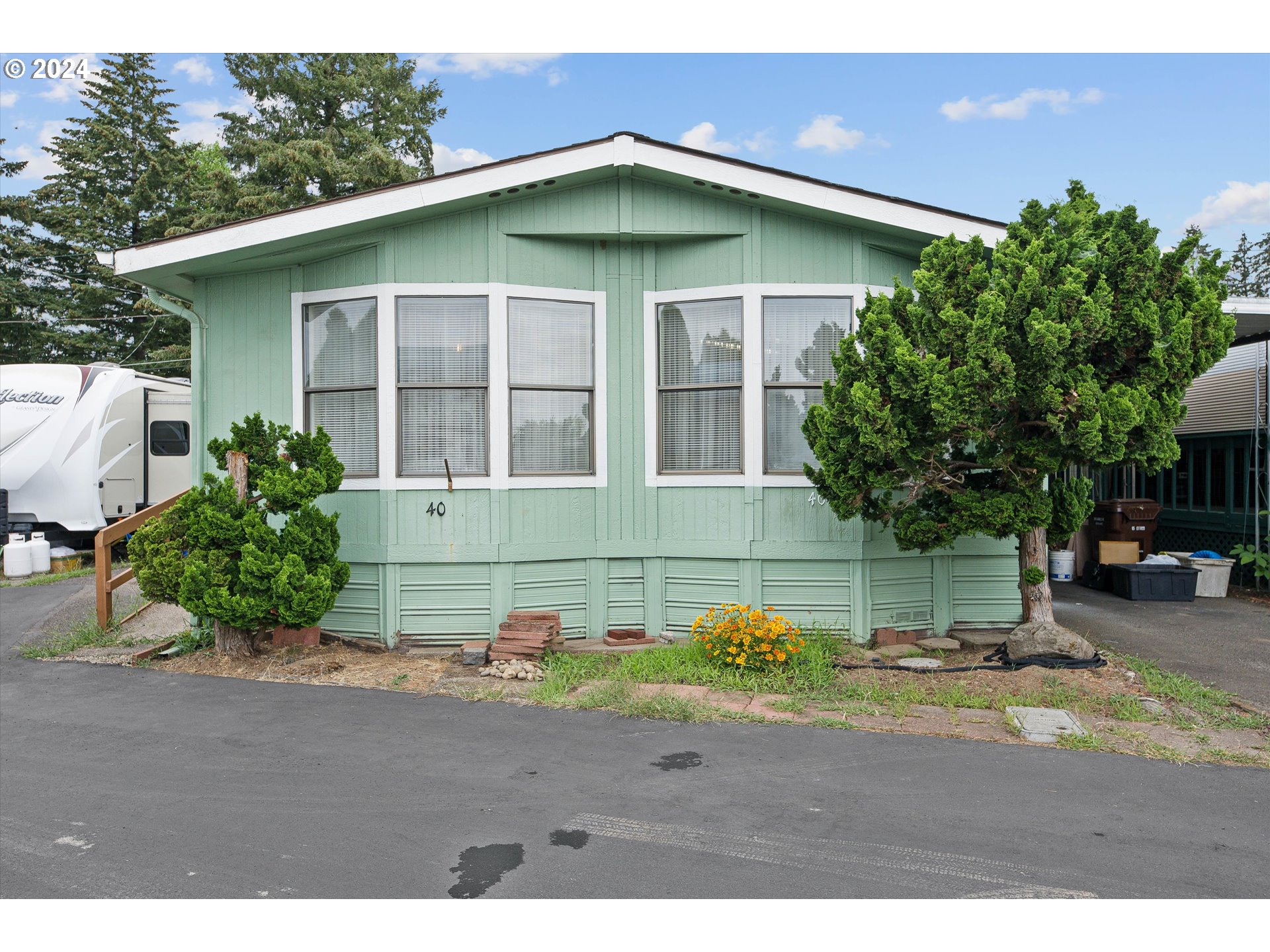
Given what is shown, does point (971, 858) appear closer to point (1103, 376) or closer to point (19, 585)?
point (1103, 376)

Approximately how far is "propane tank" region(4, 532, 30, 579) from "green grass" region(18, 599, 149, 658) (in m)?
5.05

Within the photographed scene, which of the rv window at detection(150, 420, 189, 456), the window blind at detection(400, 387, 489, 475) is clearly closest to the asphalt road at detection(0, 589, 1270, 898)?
the window blind at detection(400, 387, 489, 475)

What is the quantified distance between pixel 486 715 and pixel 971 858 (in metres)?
3.19

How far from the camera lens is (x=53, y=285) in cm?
2519

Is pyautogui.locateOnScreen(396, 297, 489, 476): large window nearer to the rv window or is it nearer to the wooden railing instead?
the wooden railing

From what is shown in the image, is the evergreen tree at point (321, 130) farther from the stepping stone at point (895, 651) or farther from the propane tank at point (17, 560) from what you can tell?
the stepping stone at point (895, 651)

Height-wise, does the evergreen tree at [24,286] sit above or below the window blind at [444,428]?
above

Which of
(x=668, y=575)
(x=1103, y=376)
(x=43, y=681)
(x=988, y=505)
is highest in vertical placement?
(x=1103, y=376)

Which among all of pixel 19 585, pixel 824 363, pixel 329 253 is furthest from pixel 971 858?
pixel 19 585

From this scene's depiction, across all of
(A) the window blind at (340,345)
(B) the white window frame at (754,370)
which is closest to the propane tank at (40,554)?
(A) the window blind at (340,345)

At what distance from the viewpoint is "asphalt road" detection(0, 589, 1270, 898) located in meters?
3.32

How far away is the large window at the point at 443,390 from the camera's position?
7242 millimetres

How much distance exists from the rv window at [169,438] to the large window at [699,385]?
34.7 ft

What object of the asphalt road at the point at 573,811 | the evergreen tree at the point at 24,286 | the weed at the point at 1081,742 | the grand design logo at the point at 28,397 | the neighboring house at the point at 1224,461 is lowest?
the asphalt road at the point at 573,811
